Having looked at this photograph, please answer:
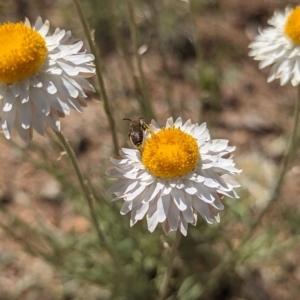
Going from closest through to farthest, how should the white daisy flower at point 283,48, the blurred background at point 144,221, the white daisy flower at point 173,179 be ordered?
1. the white daisy flower at point 173,179
2. the white daisy flower at point 283,48
3. the blurred background at point 144,221

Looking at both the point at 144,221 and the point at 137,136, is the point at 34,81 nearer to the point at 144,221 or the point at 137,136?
the point at 137,136

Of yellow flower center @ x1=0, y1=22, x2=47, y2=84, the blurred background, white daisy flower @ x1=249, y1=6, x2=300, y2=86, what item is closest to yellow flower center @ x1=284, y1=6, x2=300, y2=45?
white daisy flower @ x1=249, y1=6, x2=300, y2=86

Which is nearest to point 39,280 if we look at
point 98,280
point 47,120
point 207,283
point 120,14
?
point 98,280

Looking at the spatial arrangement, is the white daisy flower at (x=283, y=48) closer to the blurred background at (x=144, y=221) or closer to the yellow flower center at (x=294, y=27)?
the yellow flower center at (x=294, y=27)

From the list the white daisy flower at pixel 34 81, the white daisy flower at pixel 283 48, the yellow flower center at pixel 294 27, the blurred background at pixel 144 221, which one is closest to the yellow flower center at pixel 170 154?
the white daisy flower at pixel 34 81

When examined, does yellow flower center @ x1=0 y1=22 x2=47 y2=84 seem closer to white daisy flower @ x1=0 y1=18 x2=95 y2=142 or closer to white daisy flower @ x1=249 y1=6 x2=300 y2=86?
white daisy flower @ x1=0 y1=18 x2=95 y2=142

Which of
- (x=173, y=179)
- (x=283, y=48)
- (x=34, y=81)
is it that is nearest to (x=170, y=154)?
(x=173, y=179)
